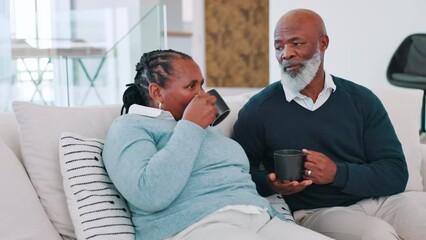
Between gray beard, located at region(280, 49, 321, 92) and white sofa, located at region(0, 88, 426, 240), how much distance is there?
577 millimetres

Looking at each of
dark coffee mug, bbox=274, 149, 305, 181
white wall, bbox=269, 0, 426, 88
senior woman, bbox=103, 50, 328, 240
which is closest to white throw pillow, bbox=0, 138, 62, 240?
senior woman, bbox=103, 50, 328, 240

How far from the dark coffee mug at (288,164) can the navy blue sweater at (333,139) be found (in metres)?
0.26

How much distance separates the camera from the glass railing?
4.02 m

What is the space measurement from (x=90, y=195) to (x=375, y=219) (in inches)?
33.1

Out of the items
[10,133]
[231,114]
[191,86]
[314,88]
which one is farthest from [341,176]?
[10,133]

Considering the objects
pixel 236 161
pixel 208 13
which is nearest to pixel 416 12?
pixel 208 13

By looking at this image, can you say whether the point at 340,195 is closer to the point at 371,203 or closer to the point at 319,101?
A: the point at 371,203

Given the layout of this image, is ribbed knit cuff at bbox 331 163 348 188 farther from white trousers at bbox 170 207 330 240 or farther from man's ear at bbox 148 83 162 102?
man's ear at bbox 148 83 162 102

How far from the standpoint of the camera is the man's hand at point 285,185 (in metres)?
1.72

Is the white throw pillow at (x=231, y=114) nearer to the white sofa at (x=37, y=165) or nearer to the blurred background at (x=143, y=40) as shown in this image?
the white sofa at (x=37, y=165)

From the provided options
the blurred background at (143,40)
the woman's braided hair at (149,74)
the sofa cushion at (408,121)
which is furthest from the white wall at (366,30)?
the woman's braided hair at (149,74)

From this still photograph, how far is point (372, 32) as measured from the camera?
18.1ft

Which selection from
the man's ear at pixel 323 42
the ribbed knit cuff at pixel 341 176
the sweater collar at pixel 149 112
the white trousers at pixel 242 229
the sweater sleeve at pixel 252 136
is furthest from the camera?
the man's ear at pixel 323 42

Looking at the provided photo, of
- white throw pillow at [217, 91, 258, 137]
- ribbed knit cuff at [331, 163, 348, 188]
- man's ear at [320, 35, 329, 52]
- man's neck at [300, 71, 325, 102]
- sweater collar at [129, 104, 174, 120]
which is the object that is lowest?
ribbed knit cuff at [331, 163, 348, 188]
